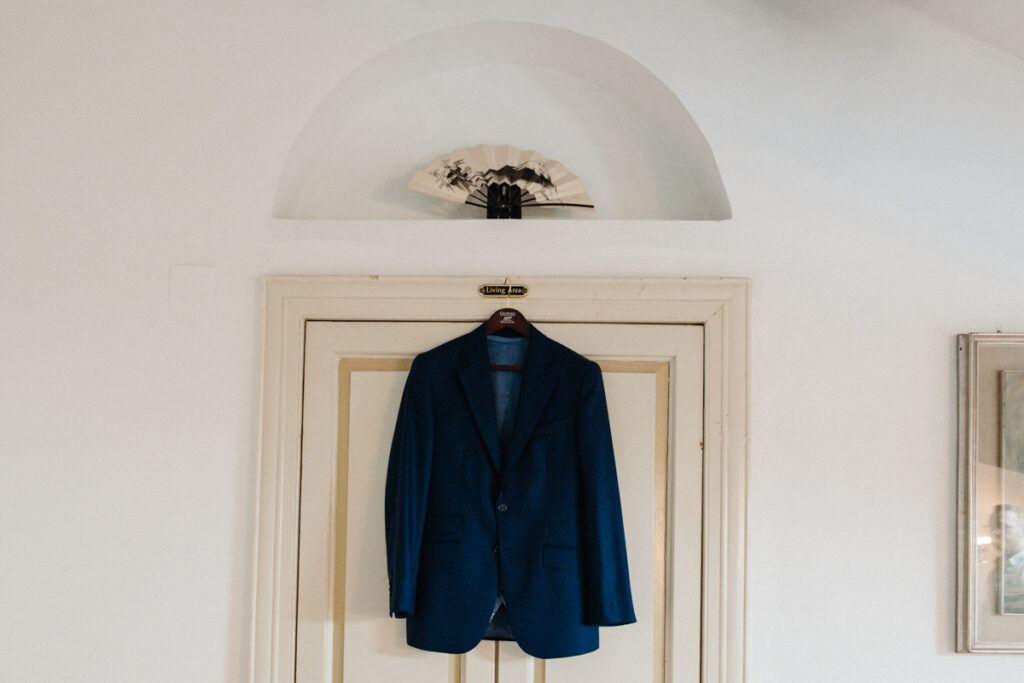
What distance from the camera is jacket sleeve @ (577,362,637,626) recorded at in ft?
5.83

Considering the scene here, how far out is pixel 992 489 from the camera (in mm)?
1883

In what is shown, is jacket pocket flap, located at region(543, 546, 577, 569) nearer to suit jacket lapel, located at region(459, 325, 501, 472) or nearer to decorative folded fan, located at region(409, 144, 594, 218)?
suit jacket lapel, located at region(459, 325, 501, 472)

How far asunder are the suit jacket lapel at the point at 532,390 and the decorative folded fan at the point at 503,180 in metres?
0.39

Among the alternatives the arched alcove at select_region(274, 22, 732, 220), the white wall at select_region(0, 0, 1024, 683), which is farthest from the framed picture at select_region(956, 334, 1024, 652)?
the arched alcove at select_region(274, 22, 732, 220)

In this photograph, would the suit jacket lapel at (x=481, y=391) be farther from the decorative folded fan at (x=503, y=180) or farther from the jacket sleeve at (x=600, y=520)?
the decorative folded fan at (x=503, y=180)

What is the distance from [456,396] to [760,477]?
0.83 metres

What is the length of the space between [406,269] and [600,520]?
2.74ft

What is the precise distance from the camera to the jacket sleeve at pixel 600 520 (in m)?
1.78

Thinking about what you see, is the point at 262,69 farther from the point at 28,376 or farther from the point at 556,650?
the point at 556,650

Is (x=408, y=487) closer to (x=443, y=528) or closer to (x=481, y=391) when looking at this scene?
(x=443, y=528)

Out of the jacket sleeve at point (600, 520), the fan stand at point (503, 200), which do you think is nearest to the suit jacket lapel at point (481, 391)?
the jacket sleeve at point (600, 520)

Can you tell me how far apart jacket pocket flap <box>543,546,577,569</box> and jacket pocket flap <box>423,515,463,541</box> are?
0.22 m

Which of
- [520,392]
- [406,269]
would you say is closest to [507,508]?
[520,392]

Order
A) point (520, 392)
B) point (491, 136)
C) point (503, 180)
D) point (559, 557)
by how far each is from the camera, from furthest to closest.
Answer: point (491, 136), point (503, 180), point (520, 392), point (559, 557)
